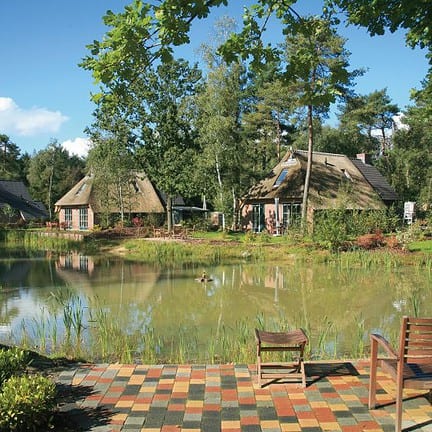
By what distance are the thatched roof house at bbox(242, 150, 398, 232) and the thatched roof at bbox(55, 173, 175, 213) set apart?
8.50 metres

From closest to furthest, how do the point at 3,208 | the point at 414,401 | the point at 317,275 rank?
the point at 414,401, the point at 317,275, the point at 3,208

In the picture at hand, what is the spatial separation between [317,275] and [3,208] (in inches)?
1405

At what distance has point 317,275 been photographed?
15938mm

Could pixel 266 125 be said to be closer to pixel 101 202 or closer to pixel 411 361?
pixel 101 202

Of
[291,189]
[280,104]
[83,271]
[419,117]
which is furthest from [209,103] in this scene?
[419,117]

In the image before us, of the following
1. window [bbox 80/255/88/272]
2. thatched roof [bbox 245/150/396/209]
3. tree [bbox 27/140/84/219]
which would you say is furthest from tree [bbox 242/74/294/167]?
tree [bbox 27/140/84/219]

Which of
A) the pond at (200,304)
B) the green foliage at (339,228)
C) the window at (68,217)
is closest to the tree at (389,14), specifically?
the pond at (200,304)

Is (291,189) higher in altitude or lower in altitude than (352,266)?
higher

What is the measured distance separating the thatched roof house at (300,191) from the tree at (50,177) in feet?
93.9

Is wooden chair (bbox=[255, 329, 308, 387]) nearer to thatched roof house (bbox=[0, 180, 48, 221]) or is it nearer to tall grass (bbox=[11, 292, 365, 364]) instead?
tall grass (bbox=[11, 292, 365, 364])

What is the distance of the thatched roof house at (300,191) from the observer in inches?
1161

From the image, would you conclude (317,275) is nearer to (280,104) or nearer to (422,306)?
(422,306)

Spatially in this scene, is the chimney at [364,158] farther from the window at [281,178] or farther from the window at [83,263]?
the window at [83,263]

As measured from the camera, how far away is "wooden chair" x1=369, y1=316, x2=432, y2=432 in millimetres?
3629
